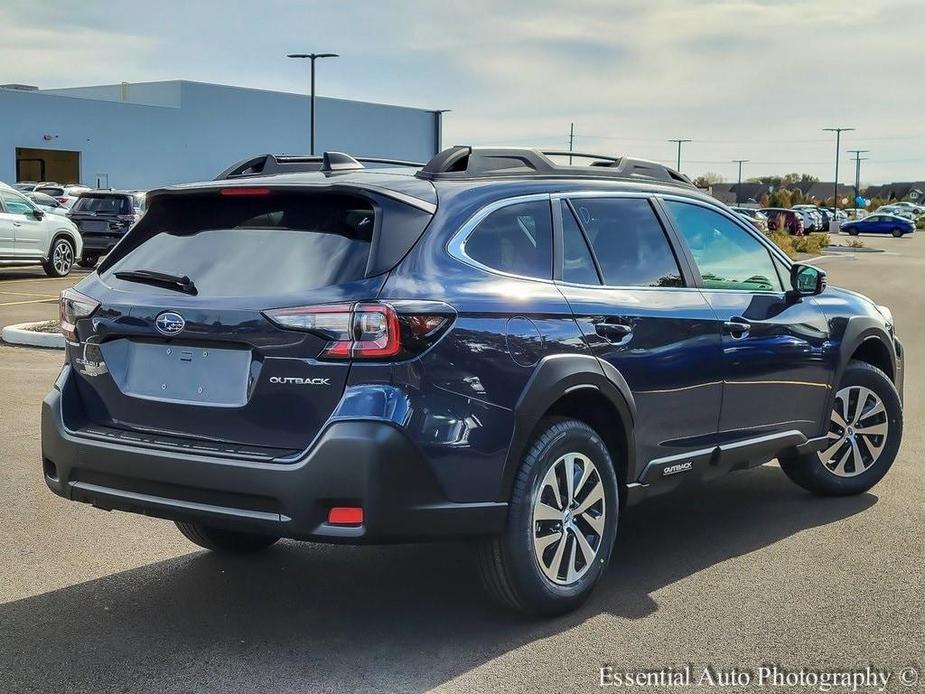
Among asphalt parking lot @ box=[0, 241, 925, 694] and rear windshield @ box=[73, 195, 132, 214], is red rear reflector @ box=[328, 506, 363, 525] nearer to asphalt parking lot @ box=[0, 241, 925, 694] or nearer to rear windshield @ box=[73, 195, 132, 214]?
asphalt parking lot @ box=[0, 241, 925, 694]

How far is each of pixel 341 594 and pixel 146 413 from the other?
121 cm

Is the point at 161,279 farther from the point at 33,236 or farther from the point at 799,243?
the point at 799,243

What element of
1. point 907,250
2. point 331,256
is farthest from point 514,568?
point 907,250

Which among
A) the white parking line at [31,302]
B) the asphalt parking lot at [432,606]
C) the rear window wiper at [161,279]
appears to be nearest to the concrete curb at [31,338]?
the white parking line at [31,302]

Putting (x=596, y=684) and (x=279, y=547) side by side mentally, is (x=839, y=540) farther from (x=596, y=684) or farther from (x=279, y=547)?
(x=279, y=547)

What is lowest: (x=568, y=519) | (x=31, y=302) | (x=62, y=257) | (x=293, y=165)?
(x=31, y=302)

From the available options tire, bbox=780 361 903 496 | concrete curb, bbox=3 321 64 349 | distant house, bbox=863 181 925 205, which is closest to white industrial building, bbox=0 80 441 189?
concrete curb, bbox=3 321 64 349

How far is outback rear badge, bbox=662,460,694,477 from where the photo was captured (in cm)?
551

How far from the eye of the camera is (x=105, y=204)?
2678cm

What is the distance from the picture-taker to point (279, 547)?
6004mm

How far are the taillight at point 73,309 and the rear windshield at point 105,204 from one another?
73.9 feet

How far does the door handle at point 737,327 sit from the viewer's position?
5859 mm

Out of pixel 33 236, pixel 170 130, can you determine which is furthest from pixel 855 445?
pixel 170 130

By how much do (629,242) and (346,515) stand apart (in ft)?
6.70
